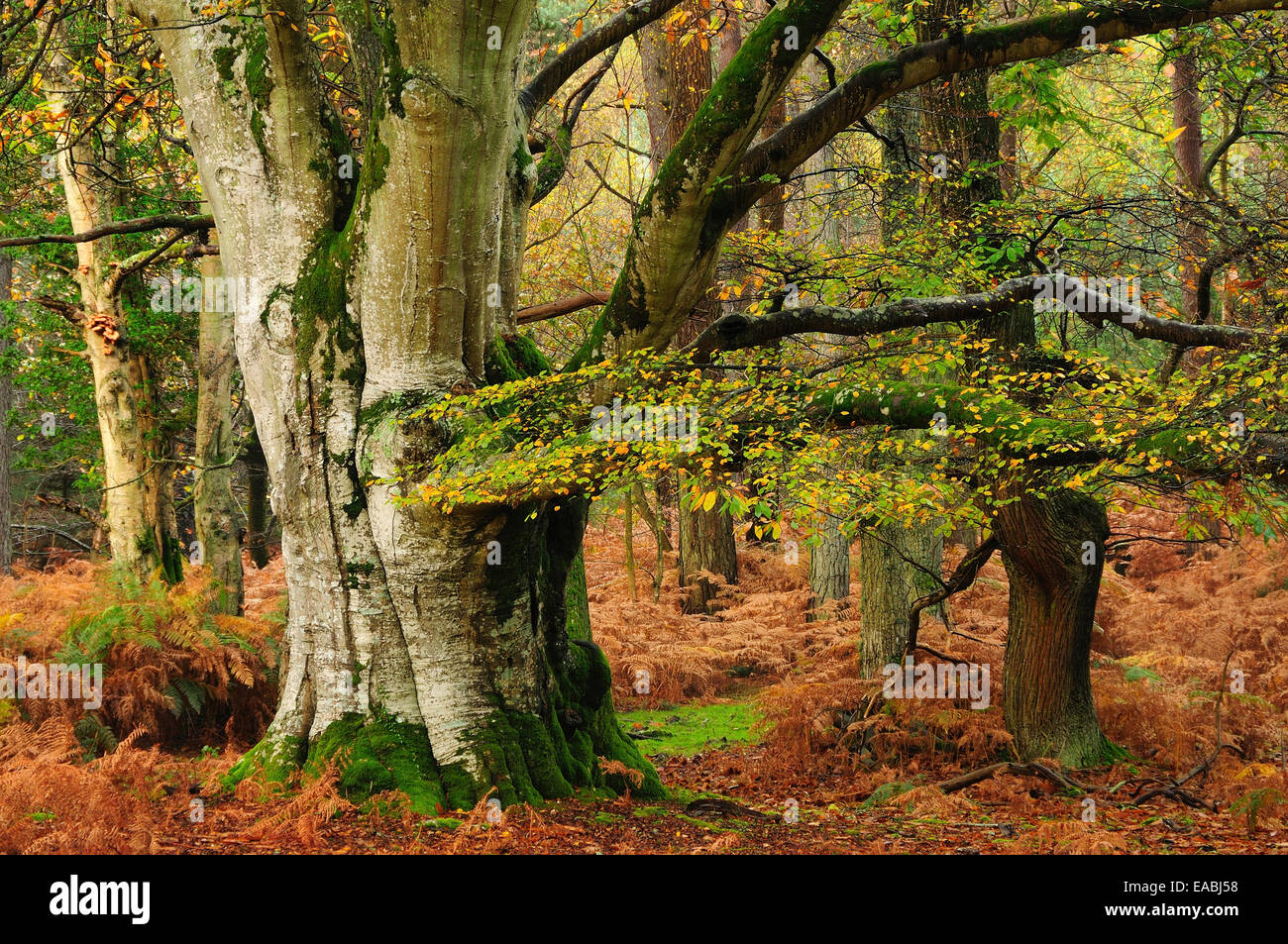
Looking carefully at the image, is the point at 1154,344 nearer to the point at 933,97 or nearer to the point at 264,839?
the point at 933,97

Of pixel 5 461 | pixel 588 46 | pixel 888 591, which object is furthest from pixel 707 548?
pixel 5 461

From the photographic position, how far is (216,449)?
416 inches

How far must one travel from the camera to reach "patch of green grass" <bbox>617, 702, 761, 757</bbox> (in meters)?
9.74

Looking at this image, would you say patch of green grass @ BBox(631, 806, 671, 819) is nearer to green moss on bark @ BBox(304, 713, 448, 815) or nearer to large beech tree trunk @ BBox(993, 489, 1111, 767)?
green moss on bark @ BBox(304, 713, 448, 815)

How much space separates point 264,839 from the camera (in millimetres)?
5184

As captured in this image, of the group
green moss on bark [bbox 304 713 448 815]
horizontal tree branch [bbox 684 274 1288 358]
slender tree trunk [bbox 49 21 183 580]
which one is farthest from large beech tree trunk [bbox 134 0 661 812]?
slender tree trunk [bbox 49 21 183 580]

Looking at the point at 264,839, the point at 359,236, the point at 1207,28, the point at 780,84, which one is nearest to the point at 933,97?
the point at 1207,28

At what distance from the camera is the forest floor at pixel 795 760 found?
5395 mm

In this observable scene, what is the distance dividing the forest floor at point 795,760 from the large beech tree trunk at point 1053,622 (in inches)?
11.1

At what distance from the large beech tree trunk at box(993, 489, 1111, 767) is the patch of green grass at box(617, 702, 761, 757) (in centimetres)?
251

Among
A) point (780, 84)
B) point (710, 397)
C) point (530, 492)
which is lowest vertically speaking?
point (530, 492)

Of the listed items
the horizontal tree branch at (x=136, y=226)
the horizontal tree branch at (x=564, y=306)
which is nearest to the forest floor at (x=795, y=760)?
the horizontal tree branch at (x=136, y=226)
